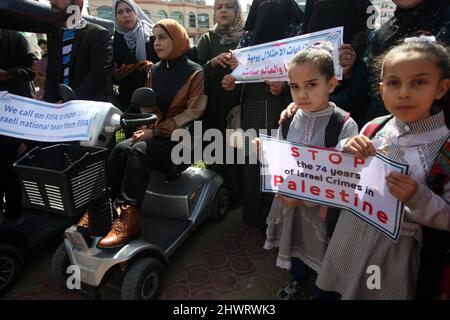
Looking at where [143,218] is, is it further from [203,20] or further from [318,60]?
[203,20]

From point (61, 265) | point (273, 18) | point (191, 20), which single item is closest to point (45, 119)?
point (61, 265)

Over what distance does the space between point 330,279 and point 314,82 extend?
41.5 inches

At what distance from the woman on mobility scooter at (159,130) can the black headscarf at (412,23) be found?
1474 millimetres

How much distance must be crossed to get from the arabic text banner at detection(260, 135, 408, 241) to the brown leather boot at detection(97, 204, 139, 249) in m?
1.05

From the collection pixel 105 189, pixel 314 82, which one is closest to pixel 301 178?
pixel 314 82

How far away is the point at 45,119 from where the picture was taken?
1.65m

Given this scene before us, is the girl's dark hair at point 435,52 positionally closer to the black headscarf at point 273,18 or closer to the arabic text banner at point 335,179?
the arabic text banner at point 335,179

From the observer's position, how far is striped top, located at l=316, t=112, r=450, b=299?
1165mm

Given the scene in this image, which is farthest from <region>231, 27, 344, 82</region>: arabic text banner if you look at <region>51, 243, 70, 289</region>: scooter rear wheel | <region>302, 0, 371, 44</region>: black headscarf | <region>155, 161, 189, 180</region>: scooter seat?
<region>51, 243, 70, 289</region>: scooter rear wheel

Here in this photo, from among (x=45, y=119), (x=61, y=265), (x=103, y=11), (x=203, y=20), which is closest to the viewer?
(x=45, y=119)

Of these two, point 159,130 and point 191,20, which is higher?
point 191,20

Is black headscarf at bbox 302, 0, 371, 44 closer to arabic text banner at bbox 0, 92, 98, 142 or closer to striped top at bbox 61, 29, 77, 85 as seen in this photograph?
arabic text banner at bbox 0, 92, 98, 142

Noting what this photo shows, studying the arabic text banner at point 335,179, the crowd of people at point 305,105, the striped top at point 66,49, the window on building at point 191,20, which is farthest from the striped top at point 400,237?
the window on building at point 191,20

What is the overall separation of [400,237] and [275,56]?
58.9 inches
